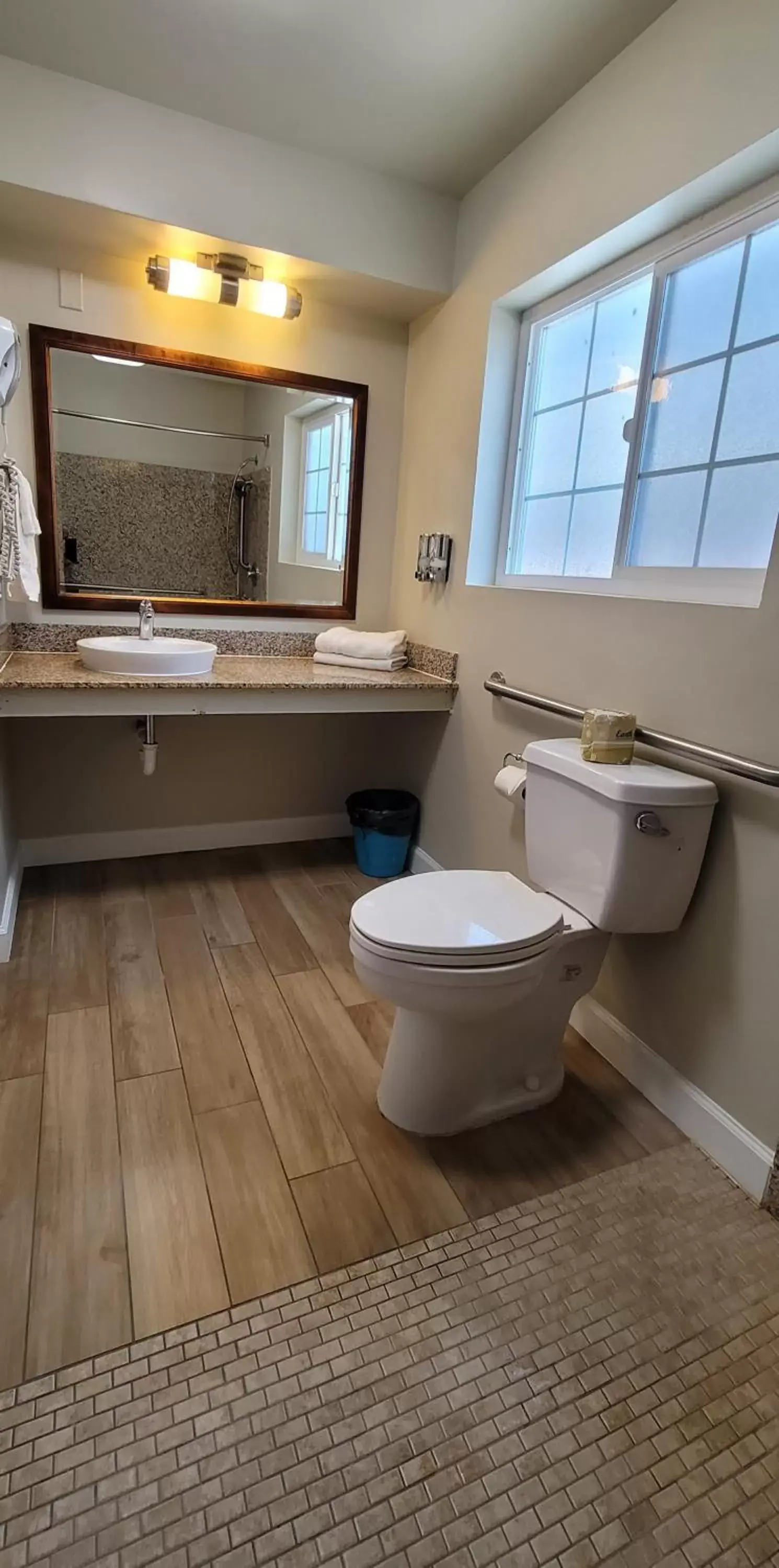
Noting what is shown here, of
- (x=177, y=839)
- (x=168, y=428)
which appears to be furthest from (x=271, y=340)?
(x=177, y=839)

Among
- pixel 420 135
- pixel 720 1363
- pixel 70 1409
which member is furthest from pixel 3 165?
pixel 720 1363

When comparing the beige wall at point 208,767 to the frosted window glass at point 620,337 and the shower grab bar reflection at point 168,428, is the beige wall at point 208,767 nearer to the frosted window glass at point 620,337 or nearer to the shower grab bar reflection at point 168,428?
the shower grab bar reflection at point 168,428

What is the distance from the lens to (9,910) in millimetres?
2096

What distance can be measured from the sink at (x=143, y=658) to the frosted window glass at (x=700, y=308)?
1.42 m

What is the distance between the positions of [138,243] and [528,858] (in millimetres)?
2035

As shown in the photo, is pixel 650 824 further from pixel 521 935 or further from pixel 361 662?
pixel 361 662

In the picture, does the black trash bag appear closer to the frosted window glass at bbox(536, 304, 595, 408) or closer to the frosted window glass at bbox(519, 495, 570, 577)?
the frosted window glass at bbox(519, 495, 570, 577)

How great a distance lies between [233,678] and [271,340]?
1.17m

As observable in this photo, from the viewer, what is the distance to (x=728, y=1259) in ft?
4.17

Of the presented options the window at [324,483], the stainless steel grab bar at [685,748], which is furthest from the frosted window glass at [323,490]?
the stainless steel grab bar at [685,748]

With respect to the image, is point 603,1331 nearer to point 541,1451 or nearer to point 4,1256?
point 541,1451

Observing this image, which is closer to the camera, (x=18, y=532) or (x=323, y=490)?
(x=18, y=532)

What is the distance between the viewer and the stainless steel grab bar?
1.29m

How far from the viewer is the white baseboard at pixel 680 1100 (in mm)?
1408
